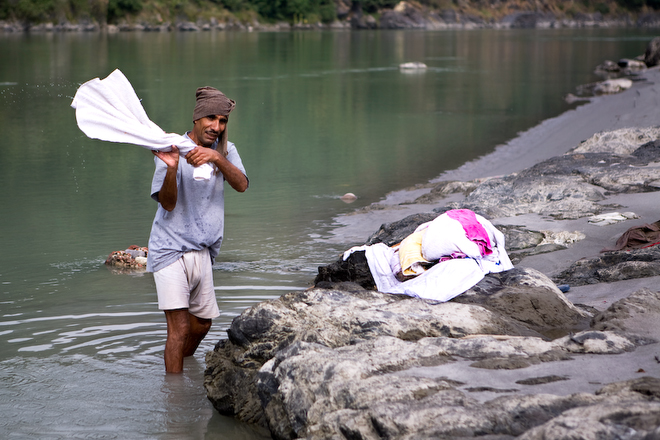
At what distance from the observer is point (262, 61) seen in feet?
116

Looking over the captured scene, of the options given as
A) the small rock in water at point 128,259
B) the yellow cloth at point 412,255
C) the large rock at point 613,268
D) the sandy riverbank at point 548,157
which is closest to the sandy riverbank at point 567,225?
the sandy riverbank at point 548,157

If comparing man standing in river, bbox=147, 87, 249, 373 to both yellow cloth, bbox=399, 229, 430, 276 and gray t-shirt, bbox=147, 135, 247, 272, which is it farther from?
yellow cloth, bbox=399, 229, 430, 276

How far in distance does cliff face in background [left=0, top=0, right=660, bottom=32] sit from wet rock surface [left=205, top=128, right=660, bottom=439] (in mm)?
64249

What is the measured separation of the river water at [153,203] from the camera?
449 cm

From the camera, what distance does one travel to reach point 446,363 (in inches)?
133

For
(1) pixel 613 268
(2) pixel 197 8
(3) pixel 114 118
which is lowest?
(1) pixel 613 268

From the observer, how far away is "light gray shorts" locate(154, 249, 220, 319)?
421cm

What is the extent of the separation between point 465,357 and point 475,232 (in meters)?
1.62

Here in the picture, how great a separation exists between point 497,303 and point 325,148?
1054 centimetres

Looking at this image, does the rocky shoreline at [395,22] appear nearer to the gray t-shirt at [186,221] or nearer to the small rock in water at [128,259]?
the small rock in water at [128,259]

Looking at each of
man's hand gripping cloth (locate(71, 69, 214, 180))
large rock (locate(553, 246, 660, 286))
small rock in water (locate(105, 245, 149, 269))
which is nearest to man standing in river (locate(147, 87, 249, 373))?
man's hand gripping cloth (locate(71, 69, 214, 180))

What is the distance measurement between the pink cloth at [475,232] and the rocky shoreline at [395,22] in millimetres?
63332

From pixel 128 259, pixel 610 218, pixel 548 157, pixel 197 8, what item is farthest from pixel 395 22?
pixel 128 259

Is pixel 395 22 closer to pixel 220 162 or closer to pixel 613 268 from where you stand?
pixel 613 268
